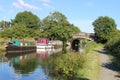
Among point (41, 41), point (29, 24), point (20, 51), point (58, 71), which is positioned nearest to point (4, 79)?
point (58, 71)

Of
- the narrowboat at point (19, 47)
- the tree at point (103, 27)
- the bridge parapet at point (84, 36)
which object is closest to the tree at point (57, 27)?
the bridge parapet at point (84, 36)

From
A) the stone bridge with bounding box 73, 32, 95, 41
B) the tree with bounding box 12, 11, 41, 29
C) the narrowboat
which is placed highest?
the tree with bounding box 12, 11, 41, 29

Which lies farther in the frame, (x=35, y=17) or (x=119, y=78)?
(x=35, y=17)

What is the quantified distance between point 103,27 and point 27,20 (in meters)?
32.3

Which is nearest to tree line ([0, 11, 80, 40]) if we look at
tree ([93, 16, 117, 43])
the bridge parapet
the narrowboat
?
the bridge parapet

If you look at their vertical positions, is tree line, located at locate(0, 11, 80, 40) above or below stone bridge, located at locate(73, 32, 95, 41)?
above

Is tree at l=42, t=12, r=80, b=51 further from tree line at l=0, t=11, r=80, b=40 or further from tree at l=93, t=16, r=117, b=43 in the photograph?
tree at l=93, t=16, r=117, b=43

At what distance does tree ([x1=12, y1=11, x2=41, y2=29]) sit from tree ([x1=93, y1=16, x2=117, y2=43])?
25.6 m

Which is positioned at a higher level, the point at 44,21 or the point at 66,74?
the point at 44,21

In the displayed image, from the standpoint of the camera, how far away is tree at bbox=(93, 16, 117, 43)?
11375cm

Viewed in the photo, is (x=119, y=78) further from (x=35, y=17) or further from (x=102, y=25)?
(x=35, y=17)

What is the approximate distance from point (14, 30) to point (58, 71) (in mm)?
72388

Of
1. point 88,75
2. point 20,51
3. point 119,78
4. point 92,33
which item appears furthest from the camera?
point 92,33

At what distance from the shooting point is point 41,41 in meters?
90.9
